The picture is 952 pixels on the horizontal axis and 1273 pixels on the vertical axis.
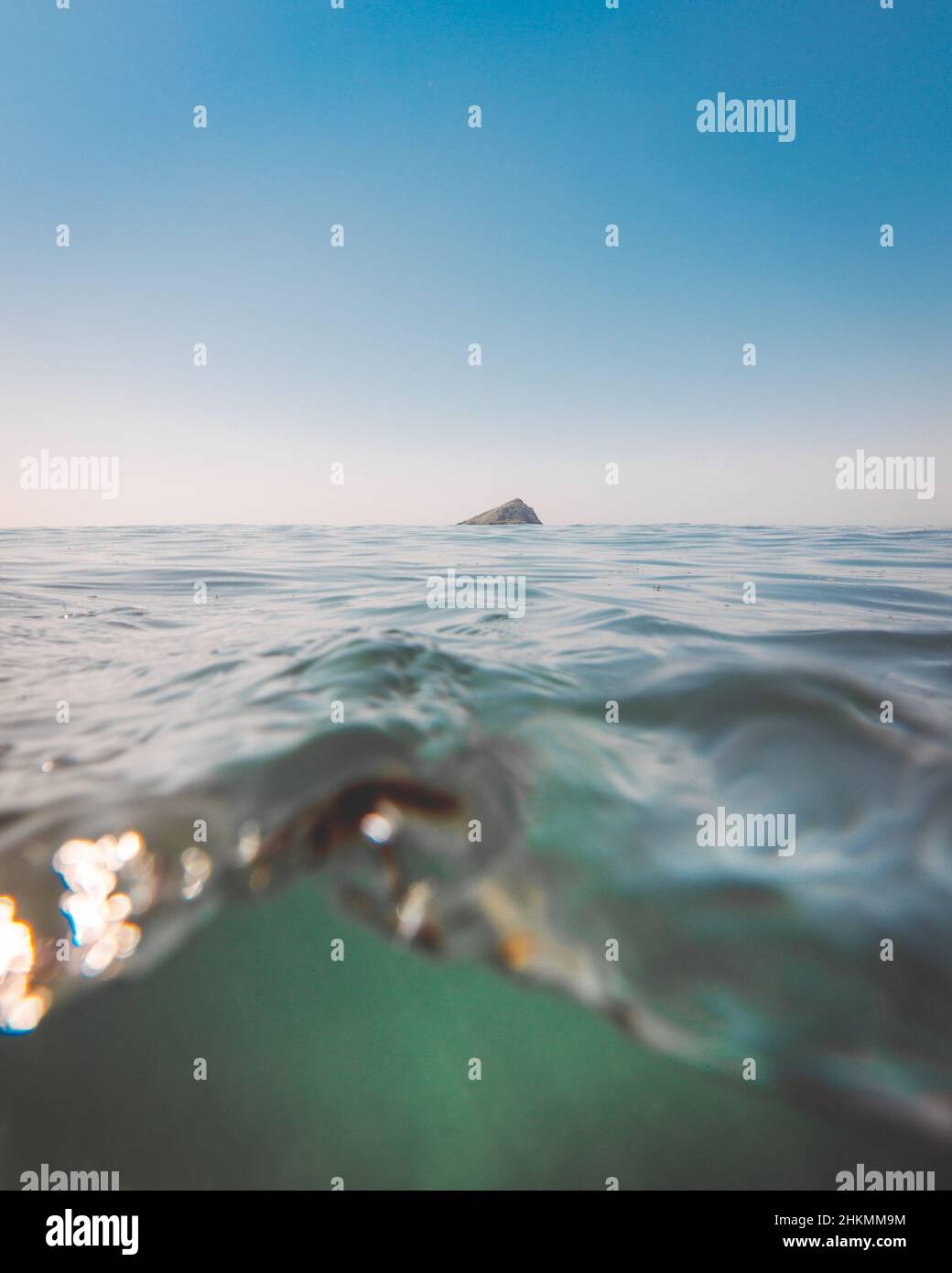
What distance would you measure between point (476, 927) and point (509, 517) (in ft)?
109

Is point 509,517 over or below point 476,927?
over

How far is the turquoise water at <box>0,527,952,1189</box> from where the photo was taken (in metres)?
1.29

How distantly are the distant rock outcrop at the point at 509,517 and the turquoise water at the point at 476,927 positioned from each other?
2970cm

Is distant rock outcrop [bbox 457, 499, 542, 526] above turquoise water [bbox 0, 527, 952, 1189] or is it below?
above

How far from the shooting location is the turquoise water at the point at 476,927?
129 cm

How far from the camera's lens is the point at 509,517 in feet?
111

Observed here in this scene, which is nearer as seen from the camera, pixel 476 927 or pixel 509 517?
pixel 476 927

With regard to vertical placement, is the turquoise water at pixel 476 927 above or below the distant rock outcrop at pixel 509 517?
below

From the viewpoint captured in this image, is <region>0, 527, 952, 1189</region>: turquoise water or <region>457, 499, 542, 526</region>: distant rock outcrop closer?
<region>0, 527, 952, 1189</region>: turquoise water

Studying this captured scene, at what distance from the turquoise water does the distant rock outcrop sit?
29700 mm
